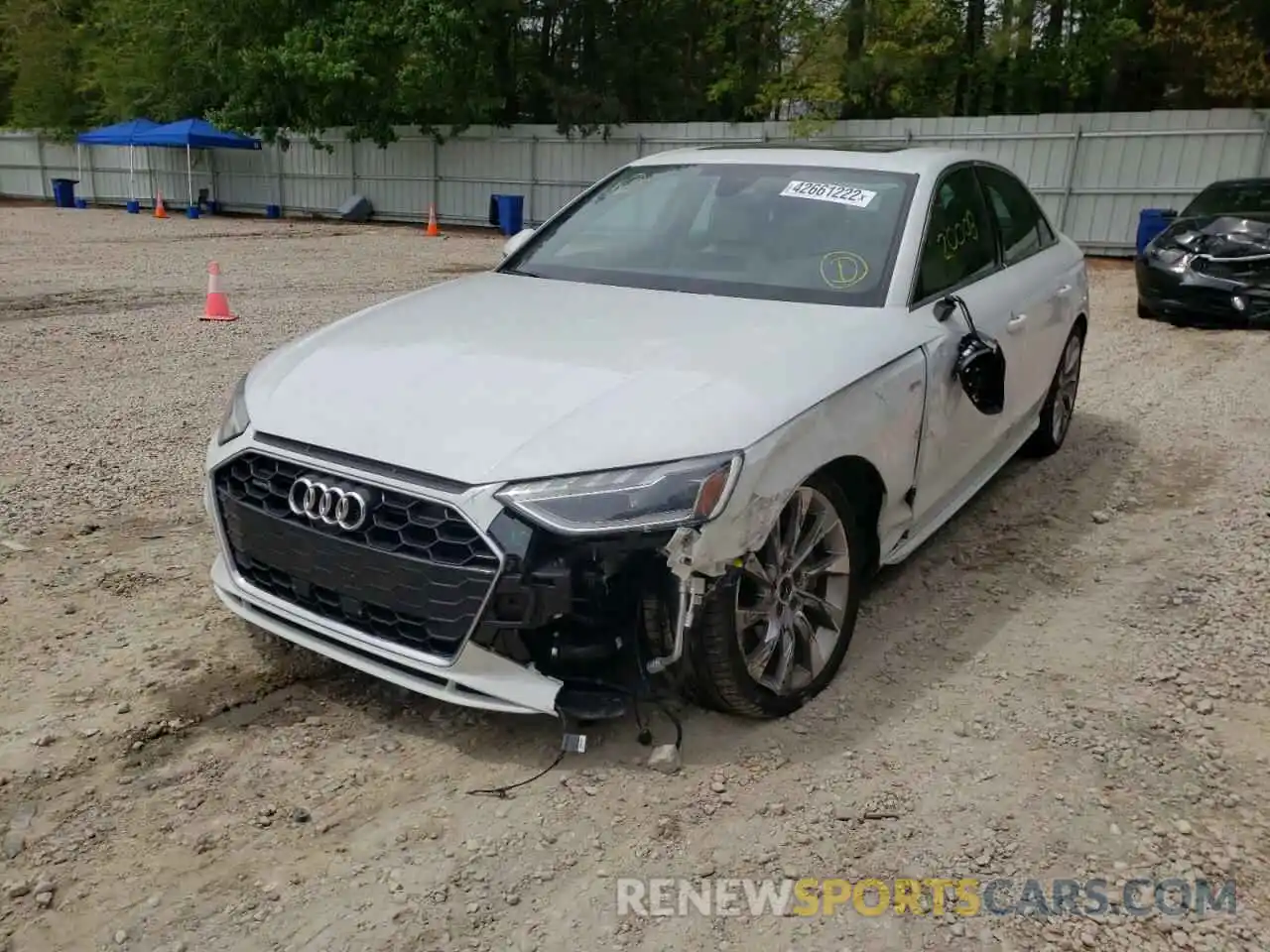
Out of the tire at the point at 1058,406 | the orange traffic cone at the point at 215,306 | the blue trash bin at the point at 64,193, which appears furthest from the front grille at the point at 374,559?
the blue trash bin at the point at 64,193

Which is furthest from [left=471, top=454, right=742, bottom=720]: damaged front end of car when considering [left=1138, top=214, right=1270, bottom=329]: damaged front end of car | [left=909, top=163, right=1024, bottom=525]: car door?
[left=1138, top=214, right=1270, bottom=329]: damaged front end of car

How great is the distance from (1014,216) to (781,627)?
118 inches

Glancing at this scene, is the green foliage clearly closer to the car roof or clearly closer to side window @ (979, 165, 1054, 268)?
side window @ (979, 165, 1054, 268)

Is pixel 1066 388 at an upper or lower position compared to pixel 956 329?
lower

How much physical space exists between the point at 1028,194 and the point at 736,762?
12.7 ft

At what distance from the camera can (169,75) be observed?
29.3m

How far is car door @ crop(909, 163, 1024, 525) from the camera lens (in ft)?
12.2

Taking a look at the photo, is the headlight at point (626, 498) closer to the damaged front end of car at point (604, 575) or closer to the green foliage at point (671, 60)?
the damaged front end of car at point (604, 575)

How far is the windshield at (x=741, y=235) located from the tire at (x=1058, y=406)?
2.01m

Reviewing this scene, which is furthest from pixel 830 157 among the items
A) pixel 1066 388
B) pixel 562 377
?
pixel 1066 388

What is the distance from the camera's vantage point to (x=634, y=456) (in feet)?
8.79

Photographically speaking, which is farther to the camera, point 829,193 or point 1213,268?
point 1213,268

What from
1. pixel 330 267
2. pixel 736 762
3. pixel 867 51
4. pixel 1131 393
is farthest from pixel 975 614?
pixel 867 51

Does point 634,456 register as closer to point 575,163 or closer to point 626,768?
point 626,768
